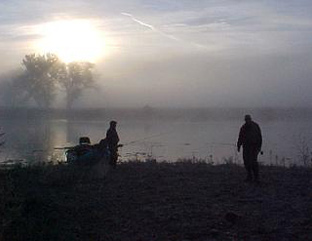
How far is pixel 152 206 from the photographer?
13.2 metres

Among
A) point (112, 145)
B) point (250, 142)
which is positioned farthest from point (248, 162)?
point (112, 145)

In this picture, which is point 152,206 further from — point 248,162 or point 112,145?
point 112,145

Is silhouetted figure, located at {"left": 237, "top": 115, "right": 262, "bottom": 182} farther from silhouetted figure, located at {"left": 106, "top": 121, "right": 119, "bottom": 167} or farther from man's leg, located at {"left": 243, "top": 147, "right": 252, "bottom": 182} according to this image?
silhouetted figure, located at {"left": 106, "top": 121, "right": 119, "bottom": 167}

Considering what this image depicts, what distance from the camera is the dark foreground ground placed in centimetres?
1092

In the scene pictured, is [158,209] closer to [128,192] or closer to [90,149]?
[128,192]

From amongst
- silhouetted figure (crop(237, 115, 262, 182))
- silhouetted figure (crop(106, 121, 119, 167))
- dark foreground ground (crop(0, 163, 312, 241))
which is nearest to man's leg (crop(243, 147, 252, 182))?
silhouetted figure (crop(237, 115, 262, 182))

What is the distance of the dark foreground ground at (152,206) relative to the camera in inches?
430

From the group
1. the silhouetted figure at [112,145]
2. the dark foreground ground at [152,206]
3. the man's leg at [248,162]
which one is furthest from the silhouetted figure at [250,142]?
the silhouetted figure at [112,145]

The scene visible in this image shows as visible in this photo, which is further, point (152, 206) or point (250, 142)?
point (250, 142)

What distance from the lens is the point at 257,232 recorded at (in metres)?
10.9

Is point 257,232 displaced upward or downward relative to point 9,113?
downward

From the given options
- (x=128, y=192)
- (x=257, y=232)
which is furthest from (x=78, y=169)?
(x=257, y=232)

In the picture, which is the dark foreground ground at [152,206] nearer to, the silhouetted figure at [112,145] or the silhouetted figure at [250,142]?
the silhouetted figure at [250,142]

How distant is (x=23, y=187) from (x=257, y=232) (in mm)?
5682
